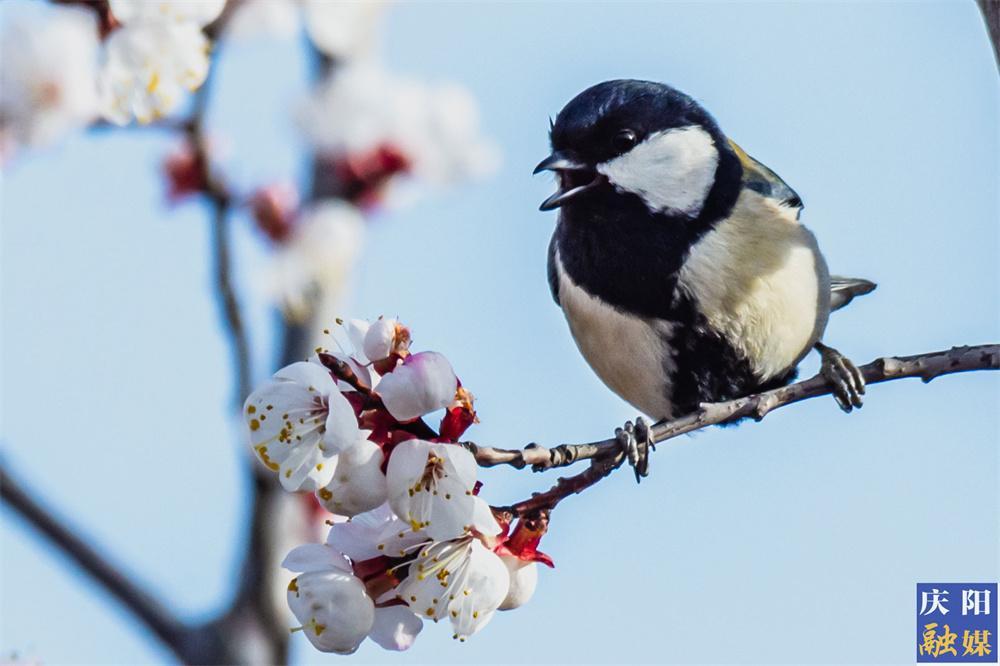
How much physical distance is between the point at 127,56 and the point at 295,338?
1.03 m

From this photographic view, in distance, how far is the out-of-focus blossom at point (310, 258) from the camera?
2.99 meters

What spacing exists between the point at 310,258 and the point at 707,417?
161 centimetres

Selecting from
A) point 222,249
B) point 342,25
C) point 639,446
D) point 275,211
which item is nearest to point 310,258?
point 275,211

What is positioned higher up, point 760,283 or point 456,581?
point 760,283

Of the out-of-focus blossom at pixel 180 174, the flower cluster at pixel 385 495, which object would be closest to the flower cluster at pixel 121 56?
the out-of-focus blossom at pixel 180 174

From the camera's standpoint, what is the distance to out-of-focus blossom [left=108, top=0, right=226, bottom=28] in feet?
6.63

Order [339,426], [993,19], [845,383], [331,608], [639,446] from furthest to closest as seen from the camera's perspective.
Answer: [845,383], [639,446], [993,19], [331,608], [339,426]

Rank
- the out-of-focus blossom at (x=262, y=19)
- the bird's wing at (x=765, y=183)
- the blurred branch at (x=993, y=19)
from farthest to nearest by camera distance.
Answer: the out-of-focus blossom at (x=262, y=19)
the bird's wing at (x=765, y=183)
the blurred branch at (x=993, y=19)

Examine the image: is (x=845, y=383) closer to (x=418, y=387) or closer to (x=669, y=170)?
(x=669, y=170)

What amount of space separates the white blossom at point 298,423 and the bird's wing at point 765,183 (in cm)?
130

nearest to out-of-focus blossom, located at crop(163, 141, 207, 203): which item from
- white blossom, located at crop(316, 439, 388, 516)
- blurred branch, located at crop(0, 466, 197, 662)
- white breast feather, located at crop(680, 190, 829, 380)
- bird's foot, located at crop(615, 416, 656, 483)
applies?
blurred branch, located at crop(0, 466, 197, 662)

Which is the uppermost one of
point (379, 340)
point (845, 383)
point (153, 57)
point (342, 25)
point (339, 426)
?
point (342, 25)

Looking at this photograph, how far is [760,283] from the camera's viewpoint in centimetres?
224

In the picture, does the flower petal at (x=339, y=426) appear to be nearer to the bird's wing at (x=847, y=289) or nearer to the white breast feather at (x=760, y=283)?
the white breast feather at (x=760, y=283)
